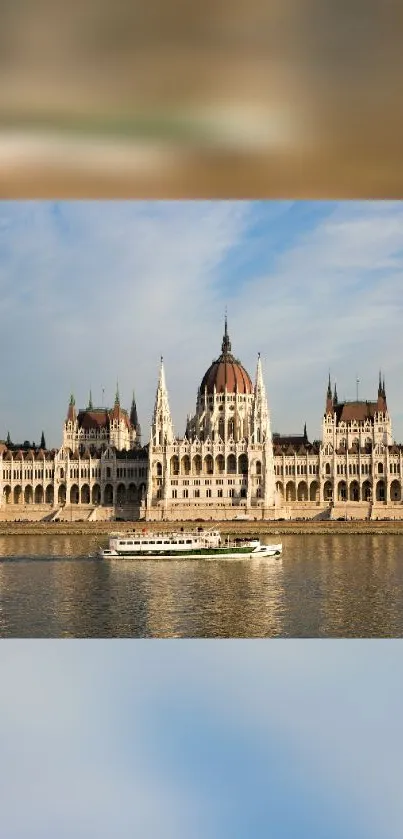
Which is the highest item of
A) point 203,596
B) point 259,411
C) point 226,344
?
point 226,344

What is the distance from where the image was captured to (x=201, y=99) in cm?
312

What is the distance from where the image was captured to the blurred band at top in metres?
2.58

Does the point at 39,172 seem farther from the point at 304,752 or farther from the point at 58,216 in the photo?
the point at 58,216

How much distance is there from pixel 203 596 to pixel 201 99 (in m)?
9.53

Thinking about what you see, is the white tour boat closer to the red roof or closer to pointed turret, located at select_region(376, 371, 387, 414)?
pointed turret, located at select_region(376, 371, 387, 414)

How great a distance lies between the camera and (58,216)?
9.38 metres

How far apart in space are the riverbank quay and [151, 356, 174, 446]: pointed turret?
411 cm

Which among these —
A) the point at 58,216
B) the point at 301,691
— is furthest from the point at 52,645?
the point at 58,216

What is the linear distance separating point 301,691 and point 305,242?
1364 cm

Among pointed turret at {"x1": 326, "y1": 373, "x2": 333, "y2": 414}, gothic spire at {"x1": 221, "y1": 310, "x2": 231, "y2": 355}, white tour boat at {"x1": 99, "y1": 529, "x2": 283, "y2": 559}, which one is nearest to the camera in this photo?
white tour boat at {"x1": 99, "y1": 529, "x2": 283, "y2": 559}

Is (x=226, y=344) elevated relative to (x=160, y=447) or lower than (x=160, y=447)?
elevated

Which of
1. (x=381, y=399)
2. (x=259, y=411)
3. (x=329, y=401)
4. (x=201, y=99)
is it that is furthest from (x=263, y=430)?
(x=201, y=99)

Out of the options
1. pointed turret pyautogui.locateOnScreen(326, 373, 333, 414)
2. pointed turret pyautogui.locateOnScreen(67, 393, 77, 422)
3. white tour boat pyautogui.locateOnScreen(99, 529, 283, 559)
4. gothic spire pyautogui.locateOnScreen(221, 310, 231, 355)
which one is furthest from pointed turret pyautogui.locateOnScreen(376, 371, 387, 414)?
white tour boat pyautogui.locateOnScreen(99, 529, 283, 559)

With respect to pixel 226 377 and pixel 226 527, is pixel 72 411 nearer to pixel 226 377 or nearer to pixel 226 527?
pixel 226 377
